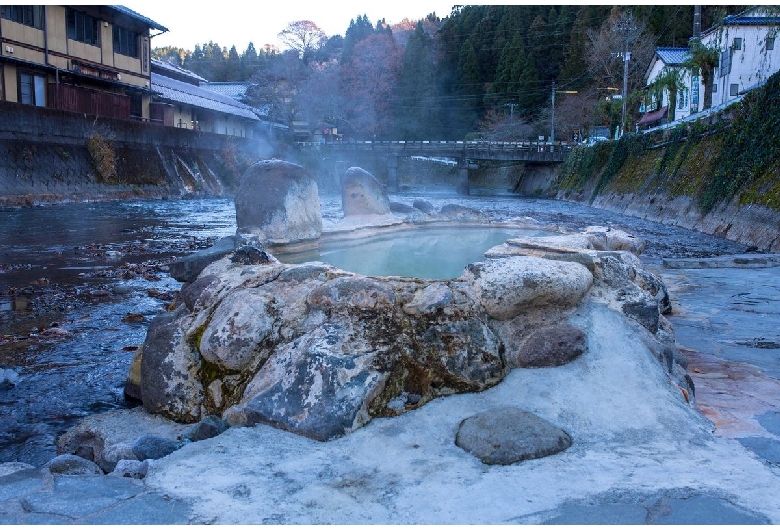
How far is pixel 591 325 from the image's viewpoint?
396 cm

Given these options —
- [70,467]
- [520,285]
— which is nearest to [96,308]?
[70,467]

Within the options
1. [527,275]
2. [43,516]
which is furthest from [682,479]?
[43,516]

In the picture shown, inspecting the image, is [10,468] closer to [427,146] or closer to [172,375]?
[172,375]

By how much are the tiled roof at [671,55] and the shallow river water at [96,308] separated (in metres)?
24.8

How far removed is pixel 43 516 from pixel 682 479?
2.45 m

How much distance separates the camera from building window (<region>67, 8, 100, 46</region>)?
24984 millimetres

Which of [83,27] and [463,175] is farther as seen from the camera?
[463,175]

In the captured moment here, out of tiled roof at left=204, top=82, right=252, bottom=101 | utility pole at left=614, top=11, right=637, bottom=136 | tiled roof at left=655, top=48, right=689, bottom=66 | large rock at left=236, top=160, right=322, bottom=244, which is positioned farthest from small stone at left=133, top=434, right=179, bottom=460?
tiled roof at left=204, top=82, right=252, bottom=101

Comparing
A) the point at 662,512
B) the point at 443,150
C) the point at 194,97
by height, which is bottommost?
the point at 662,512

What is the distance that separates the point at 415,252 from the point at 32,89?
2250 cm

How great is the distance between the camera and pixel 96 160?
21812 mm

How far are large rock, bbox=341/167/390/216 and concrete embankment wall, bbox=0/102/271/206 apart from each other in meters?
14.5

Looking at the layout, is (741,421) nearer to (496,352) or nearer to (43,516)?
(496,352)

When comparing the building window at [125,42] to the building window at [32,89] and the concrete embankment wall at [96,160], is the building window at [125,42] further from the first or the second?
the building window at [32,89]
